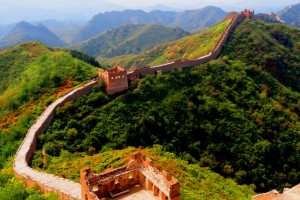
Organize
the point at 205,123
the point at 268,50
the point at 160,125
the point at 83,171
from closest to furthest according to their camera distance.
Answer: the point at 83,171 → the point at 160,125 → the point at 205,123 → the point at 268,50

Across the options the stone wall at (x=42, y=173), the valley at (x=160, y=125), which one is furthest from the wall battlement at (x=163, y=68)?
the stone wall at (x=42, y=173)

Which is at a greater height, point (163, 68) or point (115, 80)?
point (115, 80)

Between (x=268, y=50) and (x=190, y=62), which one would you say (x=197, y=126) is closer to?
(x=190, y=62)

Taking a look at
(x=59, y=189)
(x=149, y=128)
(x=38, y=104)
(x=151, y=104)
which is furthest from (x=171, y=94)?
(x=59, y=189)

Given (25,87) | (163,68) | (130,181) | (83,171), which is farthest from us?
(163,68)


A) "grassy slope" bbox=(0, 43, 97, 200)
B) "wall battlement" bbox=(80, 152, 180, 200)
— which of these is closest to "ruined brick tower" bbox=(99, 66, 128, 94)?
"grassy slope" bbox=(0, 43, 97, 200)

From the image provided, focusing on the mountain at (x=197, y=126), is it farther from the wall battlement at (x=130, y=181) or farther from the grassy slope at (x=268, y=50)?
the wall battlement at (x=130, y=181)

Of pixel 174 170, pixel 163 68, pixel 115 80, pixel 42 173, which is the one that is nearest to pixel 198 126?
pixel 115 80
